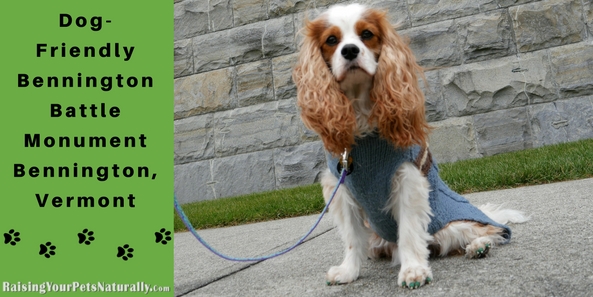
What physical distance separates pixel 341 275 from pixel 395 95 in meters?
0.87

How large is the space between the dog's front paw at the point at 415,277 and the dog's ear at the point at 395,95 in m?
0.56

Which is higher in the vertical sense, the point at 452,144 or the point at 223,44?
the point at 223,44

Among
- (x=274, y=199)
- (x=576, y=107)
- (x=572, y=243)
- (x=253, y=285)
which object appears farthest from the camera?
(x=576, y=107)

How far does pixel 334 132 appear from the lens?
2359mm

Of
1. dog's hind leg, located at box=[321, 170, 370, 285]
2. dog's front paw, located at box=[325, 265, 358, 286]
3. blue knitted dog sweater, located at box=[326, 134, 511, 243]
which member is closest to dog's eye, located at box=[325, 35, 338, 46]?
blue knitted dog sweater, located at box=[326, 134, 511, 243]

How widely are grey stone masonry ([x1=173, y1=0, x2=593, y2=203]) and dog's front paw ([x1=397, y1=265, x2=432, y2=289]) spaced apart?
15.0 feet

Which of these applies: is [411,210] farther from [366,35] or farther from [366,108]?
[366,35]

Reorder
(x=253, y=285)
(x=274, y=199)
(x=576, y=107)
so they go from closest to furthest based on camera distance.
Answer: (x=253, y=285) < (x=274, y=199) < (x=576, y=107)

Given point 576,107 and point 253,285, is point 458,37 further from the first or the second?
point 253,285

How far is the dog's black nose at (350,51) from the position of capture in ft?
7.64

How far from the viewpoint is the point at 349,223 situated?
8.49 ft

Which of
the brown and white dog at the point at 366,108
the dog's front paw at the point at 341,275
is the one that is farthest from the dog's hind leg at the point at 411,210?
the dog's front paw at the point at 341,275

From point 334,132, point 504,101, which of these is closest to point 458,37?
point 504,101

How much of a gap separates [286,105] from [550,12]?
3.79 m
